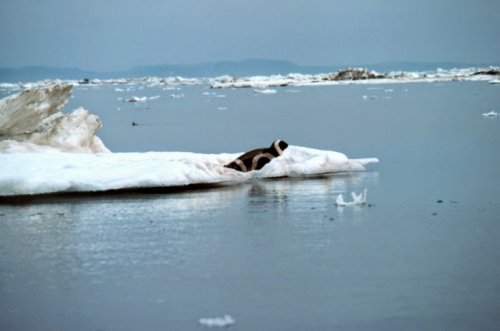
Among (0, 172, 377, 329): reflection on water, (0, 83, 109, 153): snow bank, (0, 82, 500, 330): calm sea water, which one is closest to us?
(0, 82, 500, 330): calm sea water

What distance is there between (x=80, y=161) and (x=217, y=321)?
646 centimetres

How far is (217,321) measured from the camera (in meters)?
5.43

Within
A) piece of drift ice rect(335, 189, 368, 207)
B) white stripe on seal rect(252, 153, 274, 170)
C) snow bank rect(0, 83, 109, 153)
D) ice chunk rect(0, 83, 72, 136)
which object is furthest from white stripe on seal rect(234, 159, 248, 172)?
ice chunk rect(0, 83, 72, 136)

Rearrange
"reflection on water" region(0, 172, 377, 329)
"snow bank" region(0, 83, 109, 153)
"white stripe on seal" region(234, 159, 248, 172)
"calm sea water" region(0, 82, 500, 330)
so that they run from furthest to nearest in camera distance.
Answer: "snow bank" region(0, 83, 109, 153) → "white stripe on seal" region(234, 159, 248, 172) → "reflection on water" region(0, 172, 377, 329) → "calm sea water" region(0, 82, 500, 330)

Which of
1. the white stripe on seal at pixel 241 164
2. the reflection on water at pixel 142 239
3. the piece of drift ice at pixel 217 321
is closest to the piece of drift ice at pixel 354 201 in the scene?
the reflection on water at pixel 142 239

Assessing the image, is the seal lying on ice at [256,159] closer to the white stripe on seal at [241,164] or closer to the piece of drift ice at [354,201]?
the white stripe on seal at [241,164]

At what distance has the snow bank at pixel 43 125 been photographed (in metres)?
13.5

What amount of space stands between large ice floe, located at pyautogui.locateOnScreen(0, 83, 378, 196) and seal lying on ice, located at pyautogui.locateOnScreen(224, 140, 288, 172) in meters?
0.25

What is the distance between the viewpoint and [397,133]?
1991 centimetres

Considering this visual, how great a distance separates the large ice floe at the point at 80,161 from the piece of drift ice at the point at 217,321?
545 cm

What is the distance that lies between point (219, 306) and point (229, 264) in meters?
1.17

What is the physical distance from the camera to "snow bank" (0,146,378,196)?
10.6 m

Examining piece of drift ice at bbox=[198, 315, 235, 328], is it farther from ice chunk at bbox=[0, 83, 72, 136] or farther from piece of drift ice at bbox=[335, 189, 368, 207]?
ice chunk at bbox=[0, 83, 72, 136]

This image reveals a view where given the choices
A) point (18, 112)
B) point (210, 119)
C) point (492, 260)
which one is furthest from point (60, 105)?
point (210, 119)
